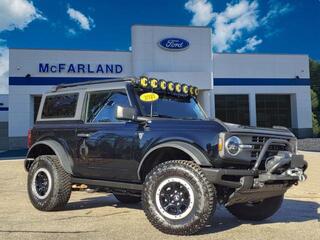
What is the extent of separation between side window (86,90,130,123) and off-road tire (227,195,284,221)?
7.89 feet

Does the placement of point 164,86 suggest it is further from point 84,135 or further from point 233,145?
point 233,145

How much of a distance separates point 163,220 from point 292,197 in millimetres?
4708

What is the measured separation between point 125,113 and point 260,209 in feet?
8.45

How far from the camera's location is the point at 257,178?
17.9ft

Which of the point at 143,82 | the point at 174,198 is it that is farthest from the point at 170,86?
the point at 174,198

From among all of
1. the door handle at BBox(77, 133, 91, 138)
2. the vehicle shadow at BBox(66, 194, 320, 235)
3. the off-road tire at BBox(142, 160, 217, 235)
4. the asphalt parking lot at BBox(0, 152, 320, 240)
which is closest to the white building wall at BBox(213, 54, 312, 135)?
the asphalt parking lot at BBox(0, 152, 320, 240)

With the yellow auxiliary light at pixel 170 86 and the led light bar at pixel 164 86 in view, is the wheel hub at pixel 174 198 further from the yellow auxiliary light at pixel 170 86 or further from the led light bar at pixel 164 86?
the yellow auxiliary light at pixel 170 86

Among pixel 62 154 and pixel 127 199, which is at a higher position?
pixel 62 154

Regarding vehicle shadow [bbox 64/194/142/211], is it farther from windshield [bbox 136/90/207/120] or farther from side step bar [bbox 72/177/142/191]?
windshield [bbox 136/90/207/120]

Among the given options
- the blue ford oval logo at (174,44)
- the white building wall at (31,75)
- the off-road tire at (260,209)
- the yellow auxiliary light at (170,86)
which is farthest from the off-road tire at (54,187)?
the blue ford oval logo at (174,44)

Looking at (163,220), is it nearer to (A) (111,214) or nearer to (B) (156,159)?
(B) (156,159)

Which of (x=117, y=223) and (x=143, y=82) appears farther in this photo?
(x=143, y=82)

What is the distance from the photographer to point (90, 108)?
23.4 feet

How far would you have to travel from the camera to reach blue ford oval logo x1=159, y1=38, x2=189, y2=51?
32.8 meters
